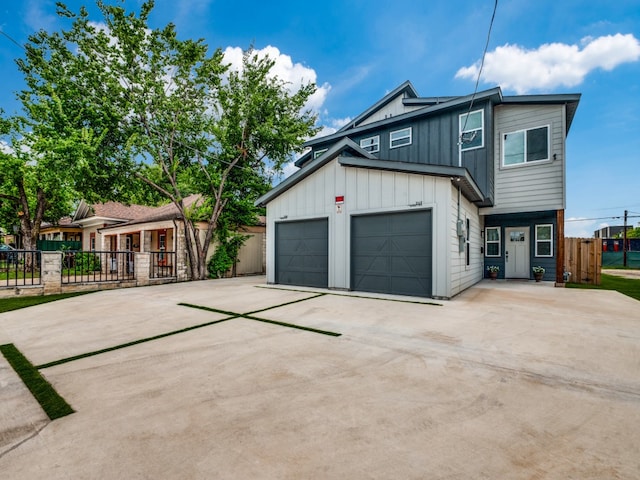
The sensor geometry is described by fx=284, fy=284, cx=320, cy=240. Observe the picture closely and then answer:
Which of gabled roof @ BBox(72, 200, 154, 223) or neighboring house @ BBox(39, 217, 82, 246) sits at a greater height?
gabled roof @ BBox(72, 200, 154, 223)

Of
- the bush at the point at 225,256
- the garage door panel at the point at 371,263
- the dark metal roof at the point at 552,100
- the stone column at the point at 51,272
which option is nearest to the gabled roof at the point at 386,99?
the dark metal roof at the point at 552,100

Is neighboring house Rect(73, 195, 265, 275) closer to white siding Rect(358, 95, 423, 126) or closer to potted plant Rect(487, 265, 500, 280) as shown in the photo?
white siding Rect(358, 95, 423, 126)

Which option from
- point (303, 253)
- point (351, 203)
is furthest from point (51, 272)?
point (351, 203)

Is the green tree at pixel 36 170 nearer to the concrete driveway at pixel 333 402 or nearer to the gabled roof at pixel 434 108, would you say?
the concrete driveway at pixel 333 402

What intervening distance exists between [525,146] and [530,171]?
0.92 meters

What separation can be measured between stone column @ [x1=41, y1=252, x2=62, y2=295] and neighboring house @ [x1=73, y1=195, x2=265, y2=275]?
3786 mm

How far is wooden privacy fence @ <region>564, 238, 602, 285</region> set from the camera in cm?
1050

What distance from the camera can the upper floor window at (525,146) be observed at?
9.75 metres

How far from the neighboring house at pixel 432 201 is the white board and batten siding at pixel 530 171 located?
32 millimetres

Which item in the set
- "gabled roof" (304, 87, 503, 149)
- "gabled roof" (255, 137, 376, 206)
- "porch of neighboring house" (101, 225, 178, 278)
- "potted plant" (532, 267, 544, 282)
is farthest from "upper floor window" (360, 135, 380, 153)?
"porch of neighboring house" (101, 225, 178, 278)

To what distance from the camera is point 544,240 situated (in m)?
11.3

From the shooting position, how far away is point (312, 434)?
75.5 inches

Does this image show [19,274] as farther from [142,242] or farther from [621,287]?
[621,287]

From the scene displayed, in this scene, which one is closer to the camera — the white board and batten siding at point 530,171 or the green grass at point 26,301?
the green grass at point 26,301
